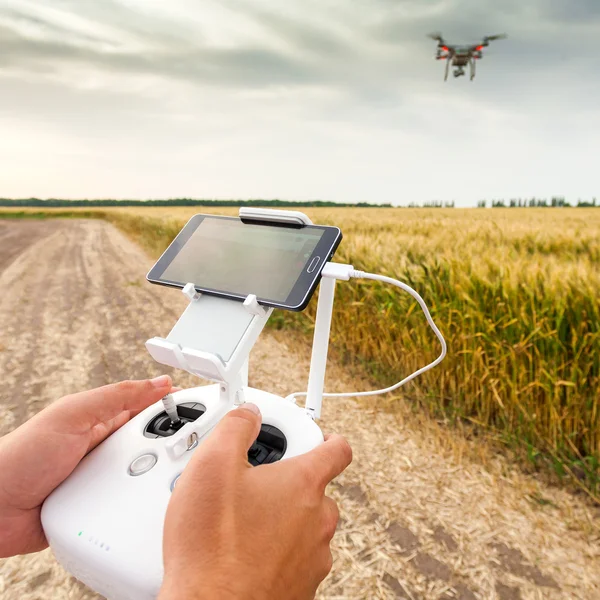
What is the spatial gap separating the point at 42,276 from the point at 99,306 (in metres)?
3.27

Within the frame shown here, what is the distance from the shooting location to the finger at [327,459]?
749 mm

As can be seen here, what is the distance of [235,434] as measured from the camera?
694 mm

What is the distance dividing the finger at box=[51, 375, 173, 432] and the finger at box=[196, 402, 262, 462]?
31 centimetres

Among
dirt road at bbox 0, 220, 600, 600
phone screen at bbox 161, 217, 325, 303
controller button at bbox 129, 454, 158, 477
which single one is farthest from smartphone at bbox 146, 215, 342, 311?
dirt road at bbox 0, 220, 600, 600

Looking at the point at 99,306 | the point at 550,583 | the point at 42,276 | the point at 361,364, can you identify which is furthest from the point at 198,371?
the point at 42,276

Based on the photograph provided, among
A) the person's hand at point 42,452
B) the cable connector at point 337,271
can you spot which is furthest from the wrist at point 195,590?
the cable connector at point 337,271

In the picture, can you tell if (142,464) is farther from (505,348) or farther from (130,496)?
(505,348)

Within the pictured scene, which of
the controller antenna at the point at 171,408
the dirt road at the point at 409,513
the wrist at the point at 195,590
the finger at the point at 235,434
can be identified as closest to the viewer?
the wrist at the point at 195,590

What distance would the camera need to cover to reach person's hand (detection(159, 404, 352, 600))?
1.83ft

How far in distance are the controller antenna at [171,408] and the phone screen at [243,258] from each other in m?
0.28

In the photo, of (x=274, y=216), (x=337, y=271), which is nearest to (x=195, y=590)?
(x=337, y=271)

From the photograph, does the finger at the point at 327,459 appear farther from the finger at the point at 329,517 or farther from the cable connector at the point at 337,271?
the cable connector at the point at 337,271

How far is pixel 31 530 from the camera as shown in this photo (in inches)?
35.6

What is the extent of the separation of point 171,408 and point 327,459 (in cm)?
39
